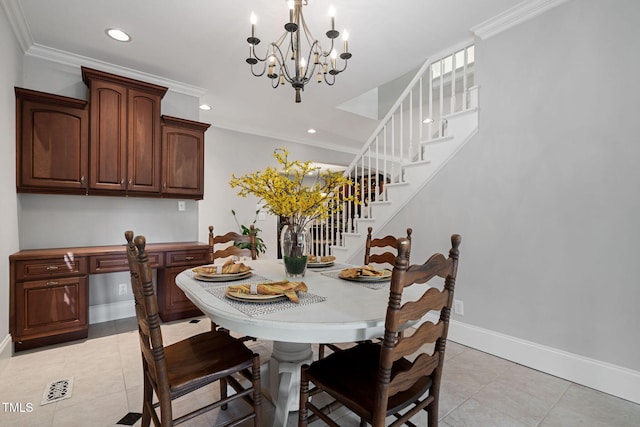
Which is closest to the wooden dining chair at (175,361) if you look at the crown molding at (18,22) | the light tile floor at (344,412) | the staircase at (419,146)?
the light tile floor at (344,412)

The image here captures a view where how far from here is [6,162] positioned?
2.38 metres

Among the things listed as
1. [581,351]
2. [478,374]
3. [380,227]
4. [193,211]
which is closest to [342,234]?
[380,227]

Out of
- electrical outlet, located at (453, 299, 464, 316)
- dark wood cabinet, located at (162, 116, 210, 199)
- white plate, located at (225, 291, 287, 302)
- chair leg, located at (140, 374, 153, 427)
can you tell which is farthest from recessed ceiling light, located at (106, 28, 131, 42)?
electrical outlet, located at (453, 299, 464, 316)

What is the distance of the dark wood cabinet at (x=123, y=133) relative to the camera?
2.94 meters

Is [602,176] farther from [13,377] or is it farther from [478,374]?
[13,377]

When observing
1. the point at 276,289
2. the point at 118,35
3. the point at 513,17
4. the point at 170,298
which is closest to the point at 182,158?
the point at 118,35

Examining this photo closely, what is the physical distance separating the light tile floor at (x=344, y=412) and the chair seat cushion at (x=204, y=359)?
1.61 feet

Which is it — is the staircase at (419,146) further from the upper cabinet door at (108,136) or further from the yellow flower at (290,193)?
the upper cabinet door at (108,136)

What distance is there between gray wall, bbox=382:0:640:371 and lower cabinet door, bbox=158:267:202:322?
2777 millimetres

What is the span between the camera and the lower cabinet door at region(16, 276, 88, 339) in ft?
8.15

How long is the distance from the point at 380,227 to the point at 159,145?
102 inches

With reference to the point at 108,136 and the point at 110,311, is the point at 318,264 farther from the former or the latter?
the point at 110,311

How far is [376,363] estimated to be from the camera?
53.6 inches

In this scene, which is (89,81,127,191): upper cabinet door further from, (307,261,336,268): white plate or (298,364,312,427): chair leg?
(298,364,312,427): chair leg
